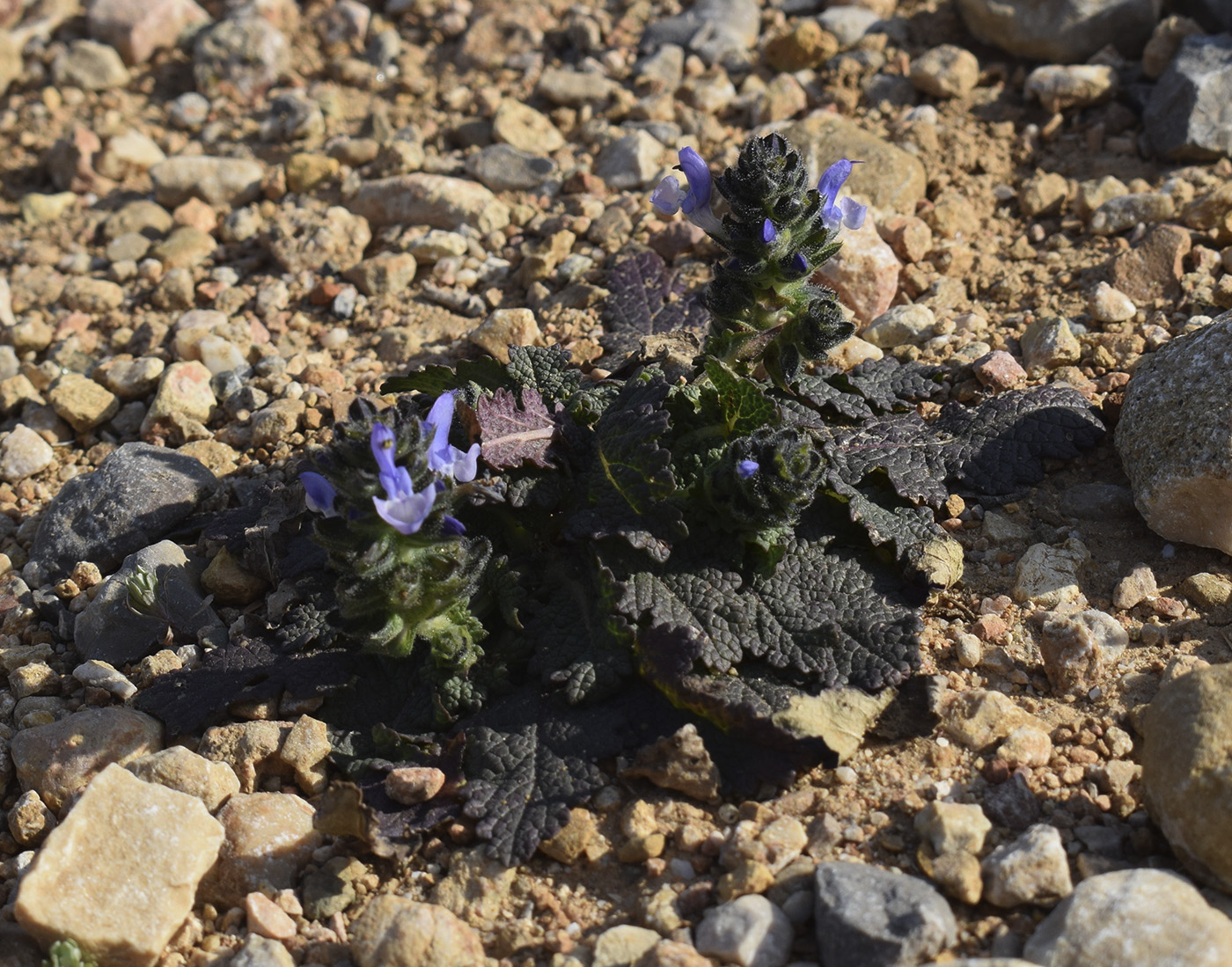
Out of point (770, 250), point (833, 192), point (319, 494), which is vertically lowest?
point (319, 494)

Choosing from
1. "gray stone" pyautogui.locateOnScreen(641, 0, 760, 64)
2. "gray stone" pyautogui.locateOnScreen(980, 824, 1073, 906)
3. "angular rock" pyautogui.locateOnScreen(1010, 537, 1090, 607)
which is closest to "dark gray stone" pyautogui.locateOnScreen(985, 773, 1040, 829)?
"gray stone" pyautogui.locateOnScreen(980, 824, 1073, 906)

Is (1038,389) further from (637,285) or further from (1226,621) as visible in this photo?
(637,285)

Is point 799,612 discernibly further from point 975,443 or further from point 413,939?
point 413,939

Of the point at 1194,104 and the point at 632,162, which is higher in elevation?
the point at 1194,104

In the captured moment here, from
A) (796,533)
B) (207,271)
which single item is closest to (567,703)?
(796,533)

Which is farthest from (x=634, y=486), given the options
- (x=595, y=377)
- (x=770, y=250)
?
(x=595, y=377)

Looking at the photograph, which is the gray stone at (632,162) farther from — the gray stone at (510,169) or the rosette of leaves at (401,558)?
the rosette of leaves at (401,558)
